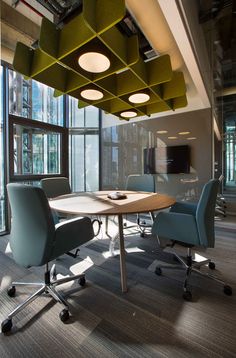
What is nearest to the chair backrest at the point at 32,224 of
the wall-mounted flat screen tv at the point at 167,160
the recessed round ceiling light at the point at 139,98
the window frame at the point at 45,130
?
the recessed round ceiling light at the point at 139,98

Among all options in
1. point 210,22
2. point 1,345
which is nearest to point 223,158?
point 210,22

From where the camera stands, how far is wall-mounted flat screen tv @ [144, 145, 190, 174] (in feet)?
14.7

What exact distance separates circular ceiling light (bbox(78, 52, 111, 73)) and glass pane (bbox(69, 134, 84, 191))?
3.35m

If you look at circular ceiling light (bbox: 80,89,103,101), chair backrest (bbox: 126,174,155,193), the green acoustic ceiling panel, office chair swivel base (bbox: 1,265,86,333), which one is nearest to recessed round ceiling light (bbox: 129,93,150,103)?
the green acoustic ceiling panel

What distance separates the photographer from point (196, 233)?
5.66 feet

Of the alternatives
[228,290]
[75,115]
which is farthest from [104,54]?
[75,115]

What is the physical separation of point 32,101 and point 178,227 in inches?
150

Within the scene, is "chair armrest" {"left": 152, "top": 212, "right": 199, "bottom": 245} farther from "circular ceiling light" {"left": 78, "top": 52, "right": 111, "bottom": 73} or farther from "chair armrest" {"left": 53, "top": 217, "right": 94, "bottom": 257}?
"circular ceiling light" {"left": 78, "top": 52, "right": 111, "bottom": 73}

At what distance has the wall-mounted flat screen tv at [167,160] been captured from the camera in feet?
14.7

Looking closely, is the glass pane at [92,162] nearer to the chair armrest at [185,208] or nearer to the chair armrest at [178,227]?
the chair armrest at [185,208]

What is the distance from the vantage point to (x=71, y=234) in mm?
1590

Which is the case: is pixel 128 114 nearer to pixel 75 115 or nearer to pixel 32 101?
pixel 32 101

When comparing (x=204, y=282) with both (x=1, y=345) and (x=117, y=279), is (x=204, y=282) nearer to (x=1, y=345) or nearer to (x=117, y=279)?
(x=117, y=279)

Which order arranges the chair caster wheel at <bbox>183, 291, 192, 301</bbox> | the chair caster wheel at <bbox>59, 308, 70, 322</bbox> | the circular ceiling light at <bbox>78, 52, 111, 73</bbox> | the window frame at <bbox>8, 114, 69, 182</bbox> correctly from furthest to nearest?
the window frame at <bbox>8, 114, 69, 182</bbox>, the circular ceiling light at <bbox>78, 52, 111, 73</bbox>, the chair caster wheel at <bbox>183, 291, 192, 301</bbox>, the chair caster wheel at <bbox>59, 308, 70, 322</bbox>
